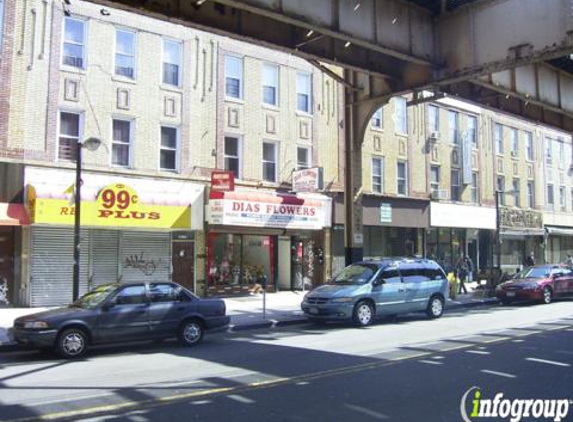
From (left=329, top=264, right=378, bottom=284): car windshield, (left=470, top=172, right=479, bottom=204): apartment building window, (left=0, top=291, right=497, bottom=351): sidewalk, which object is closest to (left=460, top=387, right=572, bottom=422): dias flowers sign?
(left=329, top=264, right=378, bottom=284): car windshield

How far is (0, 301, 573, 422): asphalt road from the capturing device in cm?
672

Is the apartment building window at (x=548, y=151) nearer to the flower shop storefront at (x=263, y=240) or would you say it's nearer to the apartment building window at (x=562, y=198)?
the apartment building window at (x=562, y=198)

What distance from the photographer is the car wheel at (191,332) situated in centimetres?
1214

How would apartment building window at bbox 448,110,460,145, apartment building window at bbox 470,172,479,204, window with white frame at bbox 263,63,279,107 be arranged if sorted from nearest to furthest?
window with white frame at bbox 263,63,279,107
apartment building window at bbox 448,110,460,145
apartment building window at bbox 470,172,479,204

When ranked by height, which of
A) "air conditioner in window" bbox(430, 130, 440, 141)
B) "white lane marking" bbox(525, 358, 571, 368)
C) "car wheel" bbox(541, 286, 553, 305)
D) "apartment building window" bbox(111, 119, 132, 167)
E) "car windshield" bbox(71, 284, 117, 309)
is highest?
"air conditioner in window" bbox(430, 130, 440, 141)

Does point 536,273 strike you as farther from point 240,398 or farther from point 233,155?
point 240,398

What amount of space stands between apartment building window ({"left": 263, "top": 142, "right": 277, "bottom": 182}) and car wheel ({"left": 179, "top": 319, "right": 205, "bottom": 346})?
39.7ft

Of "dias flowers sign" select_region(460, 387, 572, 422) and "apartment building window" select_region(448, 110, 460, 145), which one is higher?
"apartment building window" select_region(448, 110, 460, 145)

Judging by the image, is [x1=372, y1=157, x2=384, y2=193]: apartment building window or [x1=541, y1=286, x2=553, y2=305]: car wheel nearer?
[x1=541, y1=286, x2=553, y2=305]: car wheel

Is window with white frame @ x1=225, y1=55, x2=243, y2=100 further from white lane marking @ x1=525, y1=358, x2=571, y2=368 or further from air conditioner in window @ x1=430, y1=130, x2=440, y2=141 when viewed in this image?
white lane marking @ x1=525, y1=358, x2=571, y2=368

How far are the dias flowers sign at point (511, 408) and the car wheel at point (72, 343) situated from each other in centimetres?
701

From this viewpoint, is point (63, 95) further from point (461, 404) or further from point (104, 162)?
point (461, 404)

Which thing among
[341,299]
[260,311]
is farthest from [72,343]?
[260,311]

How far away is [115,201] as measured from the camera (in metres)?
19.2
